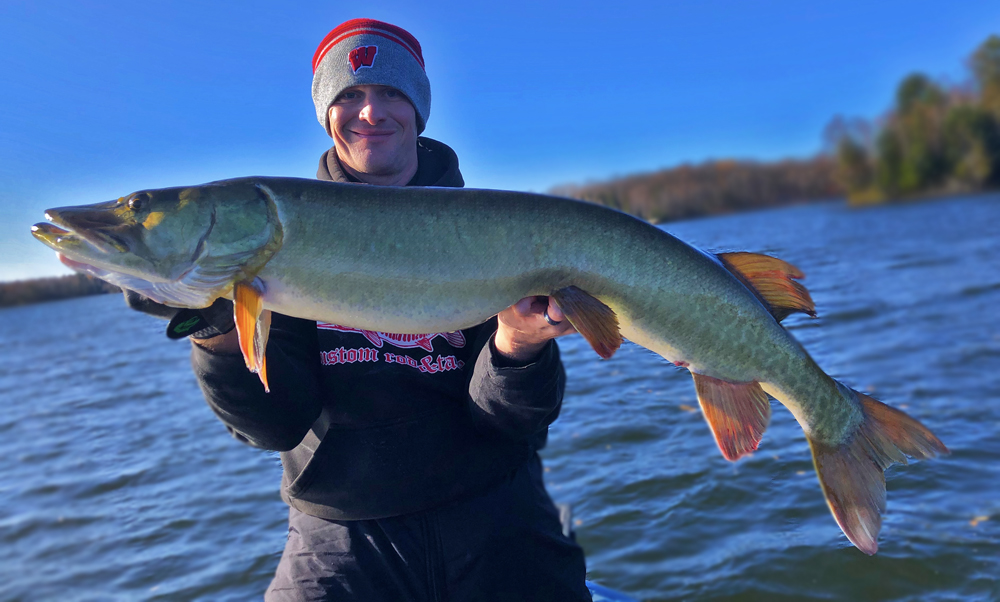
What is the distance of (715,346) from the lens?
2.29 m

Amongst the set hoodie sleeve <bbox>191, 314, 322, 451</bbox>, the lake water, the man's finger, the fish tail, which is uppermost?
the man's finger

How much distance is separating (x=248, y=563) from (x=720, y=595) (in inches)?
152

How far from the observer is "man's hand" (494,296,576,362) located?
227 cm

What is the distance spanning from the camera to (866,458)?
249 centimetres

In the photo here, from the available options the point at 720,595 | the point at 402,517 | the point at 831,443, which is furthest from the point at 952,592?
the point at 402,517

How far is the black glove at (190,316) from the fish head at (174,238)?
7cm

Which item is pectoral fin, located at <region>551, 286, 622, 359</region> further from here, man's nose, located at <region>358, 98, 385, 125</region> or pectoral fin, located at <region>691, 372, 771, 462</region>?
man's nose, located at <region>358, 98, 385, 125</region>

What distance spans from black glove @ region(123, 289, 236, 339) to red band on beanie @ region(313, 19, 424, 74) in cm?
173

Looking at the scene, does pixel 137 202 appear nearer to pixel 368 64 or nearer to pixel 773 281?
pixel 368 64

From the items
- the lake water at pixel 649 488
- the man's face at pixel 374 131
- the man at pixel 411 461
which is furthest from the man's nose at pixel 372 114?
the lake water at pixel 649 488

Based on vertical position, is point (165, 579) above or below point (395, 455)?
below

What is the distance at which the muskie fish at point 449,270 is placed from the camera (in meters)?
2.00

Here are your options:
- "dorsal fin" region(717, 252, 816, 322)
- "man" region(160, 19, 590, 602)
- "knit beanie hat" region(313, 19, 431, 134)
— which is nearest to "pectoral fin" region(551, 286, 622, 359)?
"man" region(160, 19, 590, 602)

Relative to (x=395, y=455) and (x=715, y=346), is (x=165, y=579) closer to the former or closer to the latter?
(x=395, y=455)
